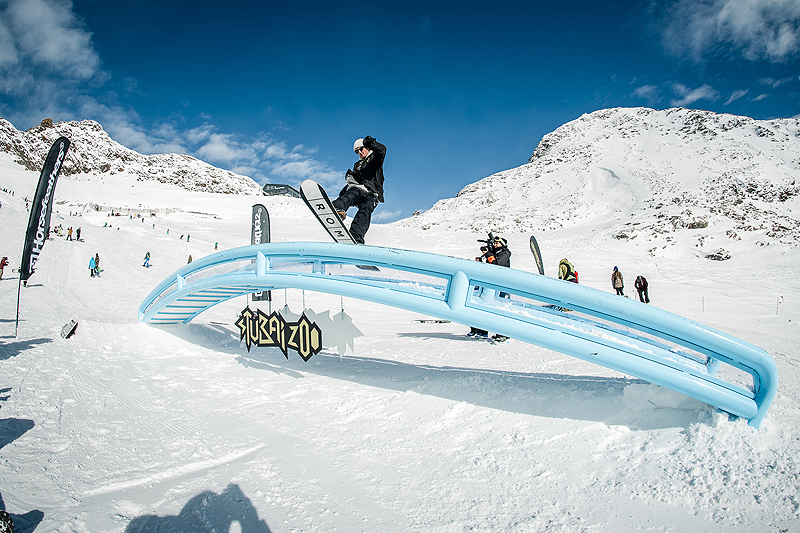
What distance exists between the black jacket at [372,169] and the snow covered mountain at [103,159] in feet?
357

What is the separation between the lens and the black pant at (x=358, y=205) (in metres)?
4.66

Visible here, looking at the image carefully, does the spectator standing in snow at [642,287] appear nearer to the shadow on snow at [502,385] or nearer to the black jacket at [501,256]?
the black jacket at [501,256]

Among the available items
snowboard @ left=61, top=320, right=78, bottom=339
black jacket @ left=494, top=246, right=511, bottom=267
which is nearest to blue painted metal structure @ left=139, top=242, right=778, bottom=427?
black jacket @ left=494, top=246, right=511, bottom=267

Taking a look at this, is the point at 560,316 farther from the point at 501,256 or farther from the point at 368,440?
the point at 501,256

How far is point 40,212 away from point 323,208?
6212 mm

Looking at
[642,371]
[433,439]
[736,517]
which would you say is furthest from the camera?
[433,439]

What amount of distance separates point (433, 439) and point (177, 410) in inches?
121

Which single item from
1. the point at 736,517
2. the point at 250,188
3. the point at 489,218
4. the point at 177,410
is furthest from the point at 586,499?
the point at 250,188

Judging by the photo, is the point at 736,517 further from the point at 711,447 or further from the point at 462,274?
the point at 462,274

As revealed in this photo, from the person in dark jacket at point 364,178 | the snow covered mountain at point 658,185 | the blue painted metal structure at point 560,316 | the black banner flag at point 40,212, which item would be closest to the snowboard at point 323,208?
the person in dark jacket at point 364,178

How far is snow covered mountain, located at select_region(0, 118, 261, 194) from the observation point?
87.0 meters

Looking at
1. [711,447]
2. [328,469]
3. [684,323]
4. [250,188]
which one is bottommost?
[328,469]

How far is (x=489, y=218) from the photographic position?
47.9 meters

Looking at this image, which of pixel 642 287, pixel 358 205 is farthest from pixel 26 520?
pixel 642 287
